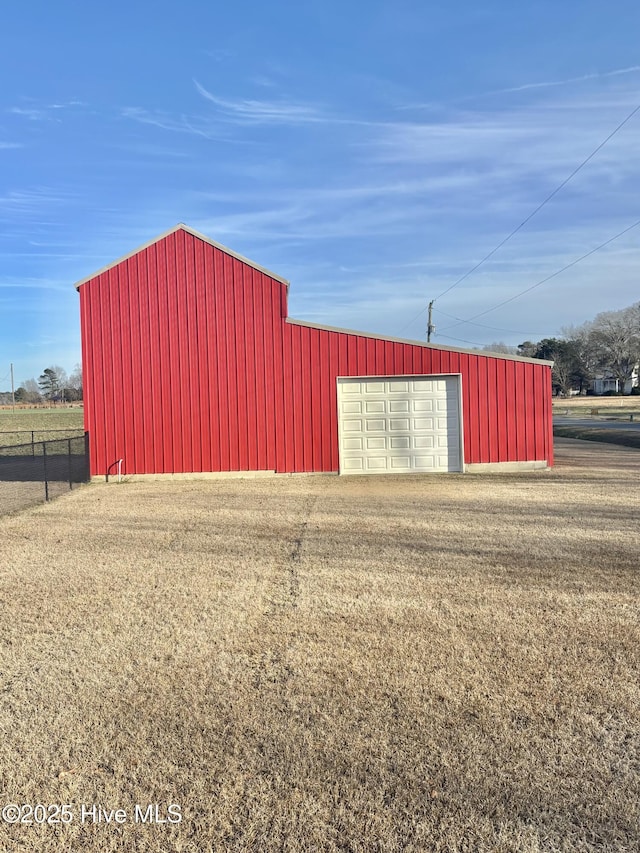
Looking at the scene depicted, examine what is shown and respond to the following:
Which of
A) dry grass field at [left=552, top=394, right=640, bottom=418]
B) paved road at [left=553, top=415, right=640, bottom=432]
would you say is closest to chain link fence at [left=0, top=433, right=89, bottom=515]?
paved road at [left=553, top=415, right=640, bottom=432]

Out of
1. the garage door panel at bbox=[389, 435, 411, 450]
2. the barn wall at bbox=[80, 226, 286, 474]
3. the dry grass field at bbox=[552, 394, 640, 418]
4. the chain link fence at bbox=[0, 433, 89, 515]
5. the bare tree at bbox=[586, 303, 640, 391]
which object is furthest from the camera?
the bare tree at bbox=[586, 303, 640, 391]

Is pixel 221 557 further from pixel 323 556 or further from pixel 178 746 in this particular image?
pixel 178 746

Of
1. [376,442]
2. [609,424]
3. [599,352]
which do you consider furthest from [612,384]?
[376,442]

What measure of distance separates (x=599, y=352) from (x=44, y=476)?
80.3m

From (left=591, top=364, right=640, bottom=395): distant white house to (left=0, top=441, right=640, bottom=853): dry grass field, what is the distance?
80378 millimetres

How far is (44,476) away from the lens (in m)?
12.6

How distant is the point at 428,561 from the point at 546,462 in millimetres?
8488

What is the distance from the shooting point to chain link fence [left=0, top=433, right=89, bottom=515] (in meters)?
10.8

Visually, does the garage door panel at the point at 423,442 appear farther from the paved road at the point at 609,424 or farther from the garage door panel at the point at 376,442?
the paved road at the point at 609,424

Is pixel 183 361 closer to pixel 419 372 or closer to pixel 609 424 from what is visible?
pixel 419 372

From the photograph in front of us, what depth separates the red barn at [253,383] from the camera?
1334 cm

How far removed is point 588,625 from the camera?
413 cm

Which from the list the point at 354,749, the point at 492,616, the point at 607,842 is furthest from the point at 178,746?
the point at 492,616

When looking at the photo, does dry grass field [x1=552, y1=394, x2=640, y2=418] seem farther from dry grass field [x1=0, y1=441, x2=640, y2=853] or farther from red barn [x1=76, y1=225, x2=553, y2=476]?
dry grass field [x1=0, y1=441, x2=640, y2=853]
